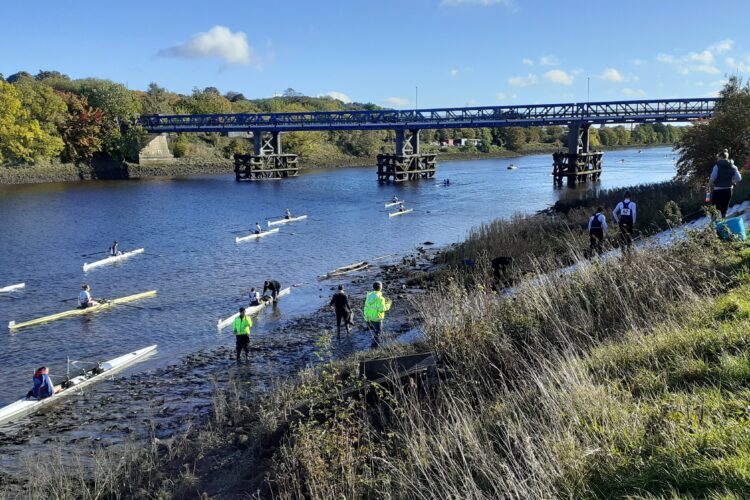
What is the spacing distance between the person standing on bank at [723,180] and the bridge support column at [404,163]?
239 ft

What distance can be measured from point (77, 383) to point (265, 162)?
82.9 m

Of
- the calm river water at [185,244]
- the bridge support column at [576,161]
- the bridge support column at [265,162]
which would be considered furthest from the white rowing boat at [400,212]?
the bridge support column at [265,162]

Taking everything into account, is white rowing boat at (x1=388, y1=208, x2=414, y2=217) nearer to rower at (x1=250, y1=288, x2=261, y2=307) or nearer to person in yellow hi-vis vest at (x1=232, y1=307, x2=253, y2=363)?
rower at (x1=250, y1=288, x2=261, y2=307)

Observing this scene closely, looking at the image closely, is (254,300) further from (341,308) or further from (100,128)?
(100,128)

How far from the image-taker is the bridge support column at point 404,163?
90000mm

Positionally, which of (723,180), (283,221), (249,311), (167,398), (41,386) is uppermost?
(723,180)

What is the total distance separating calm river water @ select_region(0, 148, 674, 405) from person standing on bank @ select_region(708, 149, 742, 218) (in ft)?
47.6

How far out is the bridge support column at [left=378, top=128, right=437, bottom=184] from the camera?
90.0 m

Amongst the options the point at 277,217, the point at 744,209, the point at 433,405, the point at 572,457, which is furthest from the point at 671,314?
the point at 277,217

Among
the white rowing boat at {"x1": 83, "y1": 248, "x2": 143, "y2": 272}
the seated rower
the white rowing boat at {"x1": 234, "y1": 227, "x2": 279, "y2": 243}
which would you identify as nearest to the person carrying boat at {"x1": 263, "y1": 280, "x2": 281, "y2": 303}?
the seated rower

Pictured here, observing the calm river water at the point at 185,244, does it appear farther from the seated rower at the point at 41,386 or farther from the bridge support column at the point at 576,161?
the bridge support column at the point at 576,161

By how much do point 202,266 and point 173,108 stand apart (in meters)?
103

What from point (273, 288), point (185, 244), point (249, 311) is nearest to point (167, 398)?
point (249, 311)

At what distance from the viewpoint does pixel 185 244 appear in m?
40.8
